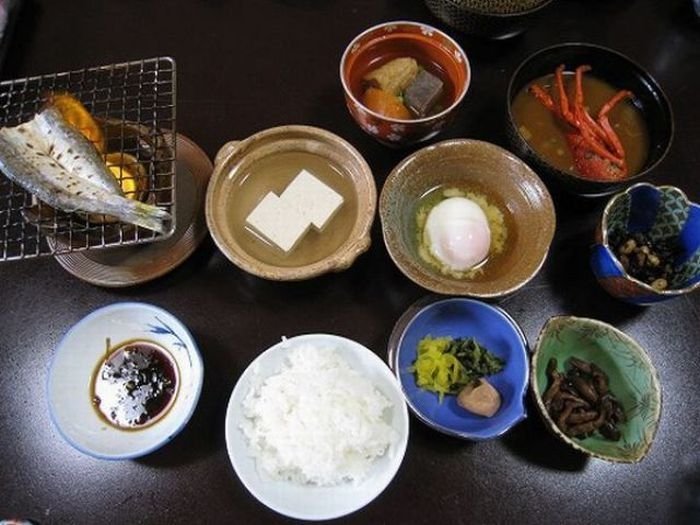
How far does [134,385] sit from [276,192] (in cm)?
74

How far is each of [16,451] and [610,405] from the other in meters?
1.73

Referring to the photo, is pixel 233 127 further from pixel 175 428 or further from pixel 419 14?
pixel 175 428

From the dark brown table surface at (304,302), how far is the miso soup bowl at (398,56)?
0.16 metres

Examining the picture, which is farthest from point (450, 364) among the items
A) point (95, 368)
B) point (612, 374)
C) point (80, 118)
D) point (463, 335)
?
point (80, 118)

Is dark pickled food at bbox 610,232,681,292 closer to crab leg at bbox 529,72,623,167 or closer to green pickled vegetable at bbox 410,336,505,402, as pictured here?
crab leg at bbox 529,72,623,167

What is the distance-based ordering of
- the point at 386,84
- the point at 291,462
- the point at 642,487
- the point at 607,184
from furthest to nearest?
1. the point at 386,84
2. the point at 607,184
3. the point at 642,487
4. the point at 291,462

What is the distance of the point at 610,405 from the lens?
5.48 feet

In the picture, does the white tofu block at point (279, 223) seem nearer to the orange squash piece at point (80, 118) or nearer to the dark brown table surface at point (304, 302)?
the dark brown table surface at point (304, 302)

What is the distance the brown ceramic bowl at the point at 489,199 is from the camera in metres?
1.68

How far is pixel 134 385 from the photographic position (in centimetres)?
174

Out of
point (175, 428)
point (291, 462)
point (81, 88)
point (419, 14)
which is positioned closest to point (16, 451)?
point (175, 428)

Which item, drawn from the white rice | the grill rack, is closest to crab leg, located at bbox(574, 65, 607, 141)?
the white rice

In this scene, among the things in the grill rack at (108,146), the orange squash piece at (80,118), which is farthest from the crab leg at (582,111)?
the orange squash piece at (80,118)

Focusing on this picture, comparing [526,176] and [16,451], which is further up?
[526,176]
